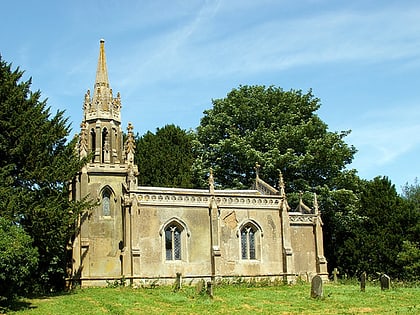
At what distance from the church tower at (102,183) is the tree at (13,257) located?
997cm

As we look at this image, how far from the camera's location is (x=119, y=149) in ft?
118

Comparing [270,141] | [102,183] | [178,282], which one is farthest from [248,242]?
[270,141]

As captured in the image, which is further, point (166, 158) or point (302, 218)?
point (166, 158)

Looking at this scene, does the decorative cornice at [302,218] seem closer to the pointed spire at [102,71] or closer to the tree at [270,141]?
the tree at [270,141]

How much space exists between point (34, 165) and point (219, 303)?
10.8m

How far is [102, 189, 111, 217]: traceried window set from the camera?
3356cm

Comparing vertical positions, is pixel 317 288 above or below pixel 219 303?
above

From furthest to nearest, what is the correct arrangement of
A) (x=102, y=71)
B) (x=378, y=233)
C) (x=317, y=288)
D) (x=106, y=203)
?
(x=378, y=233) < (x=102, y=71) < (x=106, y=203) < (x=317, y=288)

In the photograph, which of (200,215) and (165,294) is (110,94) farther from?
(165,294)

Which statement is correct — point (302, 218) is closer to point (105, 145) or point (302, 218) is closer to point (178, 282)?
point (178, 282)

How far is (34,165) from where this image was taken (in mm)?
25609

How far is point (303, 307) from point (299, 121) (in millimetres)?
29046

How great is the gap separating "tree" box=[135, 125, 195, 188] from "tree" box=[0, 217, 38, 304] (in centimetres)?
2560

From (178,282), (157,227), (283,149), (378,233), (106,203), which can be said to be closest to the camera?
(178,282)
